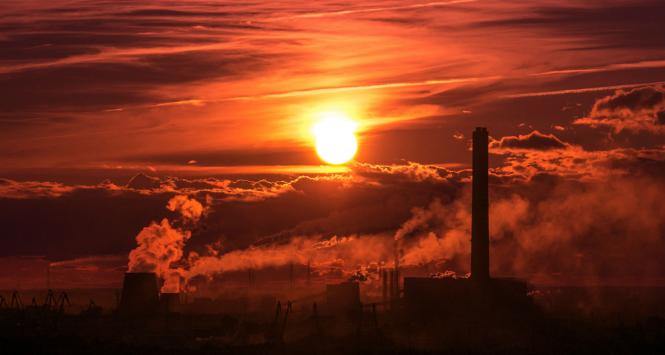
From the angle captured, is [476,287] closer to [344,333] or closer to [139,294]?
[344,333]

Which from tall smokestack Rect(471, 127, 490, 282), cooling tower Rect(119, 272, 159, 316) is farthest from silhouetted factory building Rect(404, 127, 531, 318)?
cooling tower Rect(119, 272, 159, 316)

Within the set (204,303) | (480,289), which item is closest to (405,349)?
(480,289)

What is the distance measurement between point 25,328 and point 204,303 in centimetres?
3638

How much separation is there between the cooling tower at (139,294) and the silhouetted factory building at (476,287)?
2170 cm

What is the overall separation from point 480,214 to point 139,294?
28309mm

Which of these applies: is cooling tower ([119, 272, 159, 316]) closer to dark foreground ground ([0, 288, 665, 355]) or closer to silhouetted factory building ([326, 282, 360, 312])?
dark foreground ground ([0, 288, 665, 355])

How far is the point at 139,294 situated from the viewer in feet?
305

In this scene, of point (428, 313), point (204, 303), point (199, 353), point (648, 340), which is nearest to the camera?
point (199, 353)

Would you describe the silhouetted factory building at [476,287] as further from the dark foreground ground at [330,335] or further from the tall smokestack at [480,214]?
the dark foreground ground at [330,335]

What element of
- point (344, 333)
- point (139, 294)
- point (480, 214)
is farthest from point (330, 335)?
point (139, 294)

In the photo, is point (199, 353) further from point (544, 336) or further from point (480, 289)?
point (480, 289)

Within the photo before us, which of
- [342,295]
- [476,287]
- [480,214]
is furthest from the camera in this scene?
[342,295]

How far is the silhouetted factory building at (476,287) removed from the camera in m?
82.6

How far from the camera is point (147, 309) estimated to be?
9219 cm
